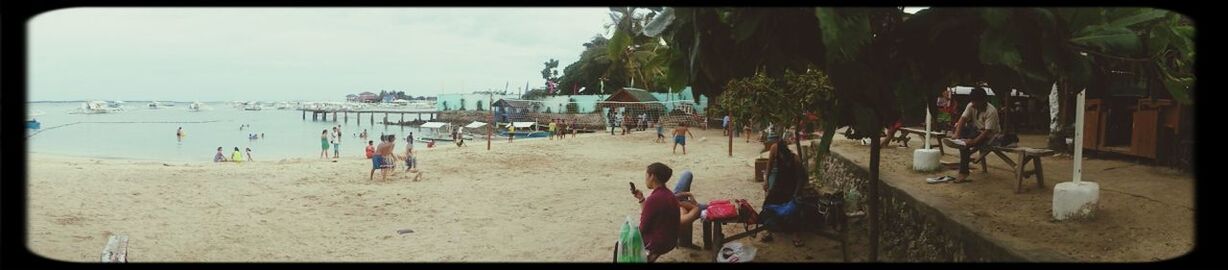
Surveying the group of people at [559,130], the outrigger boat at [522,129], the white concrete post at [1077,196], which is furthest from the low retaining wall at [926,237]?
the outrigger boat at [522,129]

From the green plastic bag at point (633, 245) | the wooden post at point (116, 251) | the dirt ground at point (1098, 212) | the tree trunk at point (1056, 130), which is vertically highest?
the tree trunk at point (1056, 130)

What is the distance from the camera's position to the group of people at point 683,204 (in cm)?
453

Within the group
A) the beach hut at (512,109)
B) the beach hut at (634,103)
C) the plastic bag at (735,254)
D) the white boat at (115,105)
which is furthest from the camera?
the white boat at (115,105)

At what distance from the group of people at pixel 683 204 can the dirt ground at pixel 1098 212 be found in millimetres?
976

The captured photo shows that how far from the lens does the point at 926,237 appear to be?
4773mm

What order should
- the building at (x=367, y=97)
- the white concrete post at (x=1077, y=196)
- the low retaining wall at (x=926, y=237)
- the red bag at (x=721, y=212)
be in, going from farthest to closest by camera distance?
1. the building at (x=367, y=97)
2. the red bag at (x=721, y=212)
3. the white concrete post at (x=1077, y=196)
4. the low retaining wall at (x=926, y=237)

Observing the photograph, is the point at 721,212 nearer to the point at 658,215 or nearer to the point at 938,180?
the point at 658,215

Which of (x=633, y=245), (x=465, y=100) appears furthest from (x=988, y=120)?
(x=465, y=100)

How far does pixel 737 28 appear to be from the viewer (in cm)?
252

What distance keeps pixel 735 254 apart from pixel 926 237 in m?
1.32

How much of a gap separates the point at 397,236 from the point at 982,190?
A: 19.9ft

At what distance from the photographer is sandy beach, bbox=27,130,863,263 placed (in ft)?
23.1

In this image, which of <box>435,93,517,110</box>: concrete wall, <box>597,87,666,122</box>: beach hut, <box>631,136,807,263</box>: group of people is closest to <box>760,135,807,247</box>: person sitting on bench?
<box>631,136,807,263</box>: group of people

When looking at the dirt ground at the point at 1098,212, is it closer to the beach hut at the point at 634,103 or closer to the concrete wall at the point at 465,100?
the beach hut at the point at 634,103
